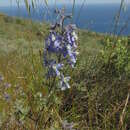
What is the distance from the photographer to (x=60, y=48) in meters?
1.83

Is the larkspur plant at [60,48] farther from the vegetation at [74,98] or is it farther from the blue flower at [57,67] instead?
the vegetation at [74,98]

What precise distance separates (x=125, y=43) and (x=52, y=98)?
88.6 inches

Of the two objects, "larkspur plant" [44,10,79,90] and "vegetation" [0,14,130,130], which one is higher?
"larkspur plant" [44,10,79,90]

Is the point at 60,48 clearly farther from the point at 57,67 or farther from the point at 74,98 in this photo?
the point at 74,98

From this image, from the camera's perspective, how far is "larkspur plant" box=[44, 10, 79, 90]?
1.81 meters

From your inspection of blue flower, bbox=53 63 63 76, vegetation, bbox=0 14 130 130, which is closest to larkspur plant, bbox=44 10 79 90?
blue flower, bbox=53 63 63 76

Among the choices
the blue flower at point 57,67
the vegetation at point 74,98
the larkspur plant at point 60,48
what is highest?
the larkspur plant at point 60,48

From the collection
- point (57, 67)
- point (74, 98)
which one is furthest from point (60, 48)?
point (74, 98)

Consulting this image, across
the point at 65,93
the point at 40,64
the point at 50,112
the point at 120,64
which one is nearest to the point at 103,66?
the point at 120,64

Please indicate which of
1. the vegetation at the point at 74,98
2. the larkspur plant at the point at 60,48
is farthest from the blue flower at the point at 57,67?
the vegetation at the point at 74,98

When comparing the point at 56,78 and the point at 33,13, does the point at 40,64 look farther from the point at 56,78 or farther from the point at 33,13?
the point at 56,78

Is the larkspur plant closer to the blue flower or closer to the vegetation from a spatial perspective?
the blue flower

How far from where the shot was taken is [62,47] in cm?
183

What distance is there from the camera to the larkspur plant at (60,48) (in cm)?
181
